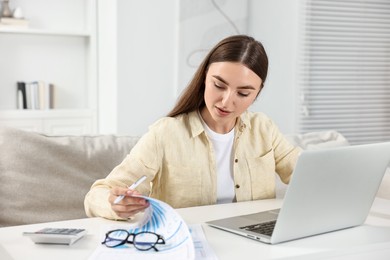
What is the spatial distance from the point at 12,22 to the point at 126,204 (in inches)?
110

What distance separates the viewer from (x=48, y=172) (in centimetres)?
214

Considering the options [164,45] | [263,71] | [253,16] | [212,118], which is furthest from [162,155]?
[253,16]

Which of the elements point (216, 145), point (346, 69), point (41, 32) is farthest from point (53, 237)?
point (346, 69)

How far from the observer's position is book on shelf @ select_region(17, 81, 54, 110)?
4090 mm

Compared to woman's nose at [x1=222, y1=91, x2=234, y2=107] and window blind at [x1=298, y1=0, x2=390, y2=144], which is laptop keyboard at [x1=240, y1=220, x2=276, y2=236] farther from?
window blind at [x1=298, y1=0, x2=390, y2=144]

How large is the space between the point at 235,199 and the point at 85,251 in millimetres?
795

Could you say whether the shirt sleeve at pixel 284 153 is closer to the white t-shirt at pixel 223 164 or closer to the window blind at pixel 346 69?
the white t-shirt at pixel 223 164

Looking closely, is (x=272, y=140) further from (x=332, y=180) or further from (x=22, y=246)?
(x=22, y=246)

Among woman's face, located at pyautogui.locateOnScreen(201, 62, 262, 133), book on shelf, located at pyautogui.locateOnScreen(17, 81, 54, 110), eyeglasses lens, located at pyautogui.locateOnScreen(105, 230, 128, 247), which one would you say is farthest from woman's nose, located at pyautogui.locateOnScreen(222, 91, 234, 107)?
book on shelf, located at pyautogui.locateOnScreen(17, 81, 54, 110)

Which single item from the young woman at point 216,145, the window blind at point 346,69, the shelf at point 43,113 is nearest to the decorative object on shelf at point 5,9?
the shelf at point 43,113

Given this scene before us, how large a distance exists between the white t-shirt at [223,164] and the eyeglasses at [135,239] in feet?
2.03

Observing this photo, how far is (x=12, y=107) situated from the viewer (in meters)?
4.18

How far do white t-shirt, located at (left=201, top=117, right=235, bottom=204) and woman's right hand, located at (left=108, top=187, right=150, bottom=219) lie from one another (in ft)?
1.75

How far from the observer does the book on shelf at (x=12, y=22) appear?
393cm
